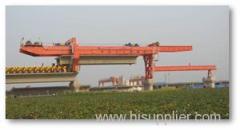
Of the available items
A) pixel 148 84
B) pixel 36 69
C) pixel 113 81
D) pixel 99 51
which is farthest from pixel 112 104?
pixel 36 69

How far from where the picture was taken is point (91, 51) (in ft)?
17.9

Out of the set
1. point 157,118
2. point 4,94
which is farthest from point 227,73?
point 4,94

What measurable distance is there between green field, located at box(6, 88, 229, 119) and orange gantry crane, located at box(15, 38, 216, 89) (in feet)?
0.71

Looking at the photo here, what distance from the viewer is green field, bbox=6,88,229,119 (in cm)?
533

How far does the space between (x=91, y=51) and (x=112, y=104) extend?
0.55 metres

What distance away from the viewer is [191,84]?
Answer: 17.8 feet

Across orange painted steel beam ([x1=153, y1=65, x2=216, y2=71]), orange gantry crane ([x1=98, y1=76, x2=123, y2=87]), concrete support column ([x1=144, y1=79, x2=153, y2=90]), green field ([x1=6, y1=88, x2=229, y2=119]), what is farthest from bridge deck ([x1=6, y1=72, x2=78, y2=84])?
orange painted steel beam ([x1=153, y1=65, x2=216, y2=71])

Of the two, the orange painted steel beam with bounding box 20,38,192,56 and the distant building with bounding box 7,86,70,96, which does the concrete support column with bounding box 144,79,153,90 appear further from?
the distant building with bounding box 7,86,70,96

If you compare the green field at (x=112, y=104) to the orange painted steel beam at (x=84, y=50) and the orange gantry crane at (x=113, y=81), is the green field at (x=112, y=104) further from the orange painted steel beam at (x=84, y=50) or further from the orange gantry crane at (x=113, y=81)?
the orange painted steel beam at (x=84, y=50)

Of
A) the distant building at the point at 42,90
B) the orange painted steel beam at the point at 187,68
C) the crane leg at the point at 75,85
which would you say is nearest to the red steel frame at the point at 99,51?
the orange painted steel beam at the point at 187,68

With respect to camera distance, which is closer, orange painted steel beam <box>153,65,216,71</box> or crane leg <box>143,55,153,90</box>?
orange painted steel beam <box>153,65,216,71</box>

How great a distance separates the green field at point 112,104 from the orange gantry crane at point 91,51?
0.22m

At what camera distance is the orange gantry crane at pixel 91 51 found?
5.39 metres

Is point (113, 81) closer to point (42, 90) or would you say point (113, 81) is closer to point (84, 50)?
point (84, 50)
